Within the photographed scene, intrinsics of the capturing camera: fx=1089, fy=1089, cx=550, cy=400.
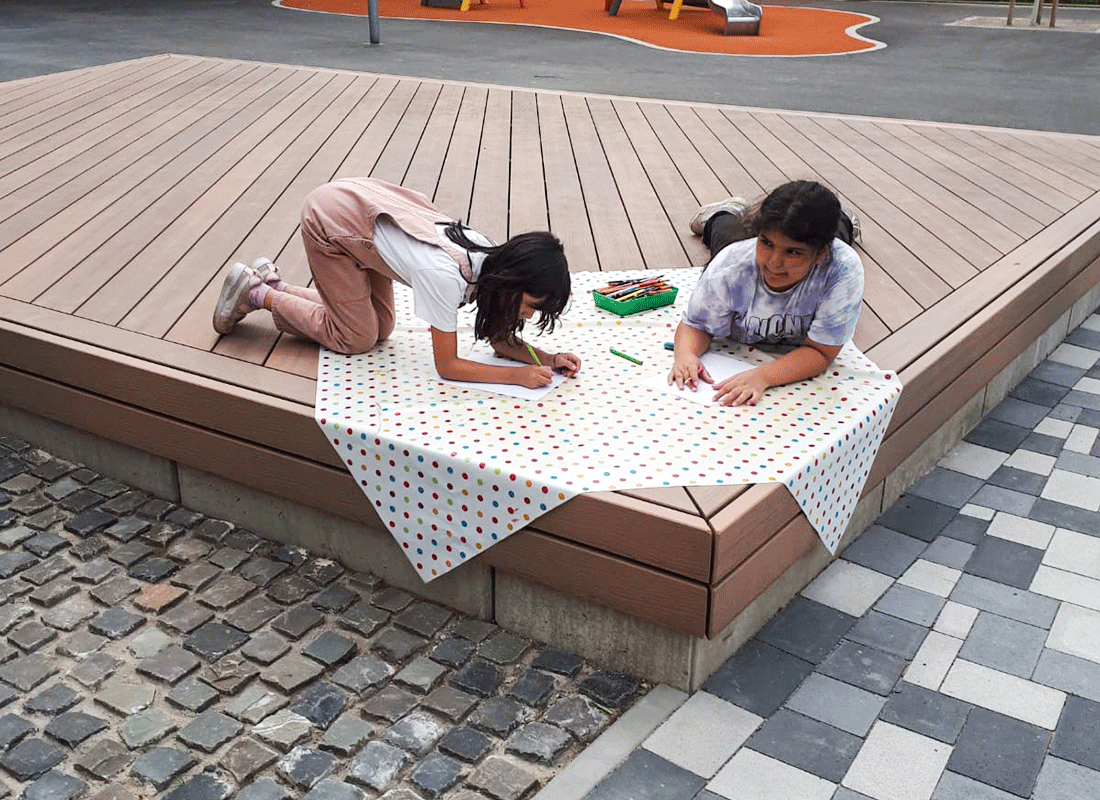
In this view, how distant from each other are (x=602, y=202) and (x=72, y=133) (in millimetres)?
2646

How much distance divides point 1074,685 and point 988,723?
0.25 meters

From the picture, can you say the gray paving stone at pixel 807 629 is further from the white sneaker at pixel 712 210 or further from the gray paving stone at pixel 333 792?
the white sneaker at pixel 712 210

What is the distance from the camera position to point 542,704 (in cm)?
210

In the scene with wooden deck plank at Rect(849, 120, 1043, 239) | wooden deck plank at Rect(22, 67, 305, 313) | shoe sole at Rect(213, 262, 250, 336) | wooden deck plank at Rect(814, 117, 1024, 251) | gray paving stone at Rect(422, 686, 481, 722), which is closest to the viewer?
gray paving stone at Rect(422, 686, 481, 722)

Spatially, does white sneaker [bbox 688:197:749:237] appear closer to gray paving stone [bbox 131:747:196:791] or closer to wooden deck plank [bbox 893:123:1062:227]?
wooden deck plank [bbox 893:123:1062:227]

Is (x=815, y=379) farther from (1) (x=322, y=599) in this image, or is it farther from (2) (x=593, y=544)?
(1) (x=322, y=599)

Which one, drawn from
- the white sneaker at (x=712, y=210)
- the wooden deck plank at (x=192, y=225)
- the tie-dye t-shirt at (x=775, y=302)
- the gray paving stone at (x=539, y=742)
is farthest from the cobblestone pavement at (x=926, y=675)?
the wooden deck plank at (x=192, y=225)

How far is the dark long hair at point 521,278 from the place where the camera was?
7.54 feet

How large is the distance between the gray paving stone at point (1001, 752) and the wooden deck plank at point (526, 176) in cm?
218

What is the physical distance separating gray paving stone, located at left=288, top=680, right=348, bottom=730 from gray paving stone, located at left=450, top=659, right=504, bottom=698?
0.73 ft

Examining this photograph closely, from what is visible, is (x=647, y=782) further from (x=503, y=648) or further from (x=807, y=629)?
(x=807, y=629)

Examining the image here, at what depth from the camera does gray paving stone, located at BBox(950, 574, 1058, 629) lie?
2.38 metres

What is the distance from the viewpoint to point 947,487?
2947 millimetres

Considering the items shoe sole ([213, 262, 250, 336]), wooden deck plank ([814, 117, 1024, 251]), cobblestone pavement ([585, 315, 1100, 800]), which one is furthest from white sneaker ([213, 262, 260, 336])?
wooden deck plank ([814, 117, 1024, 251])
